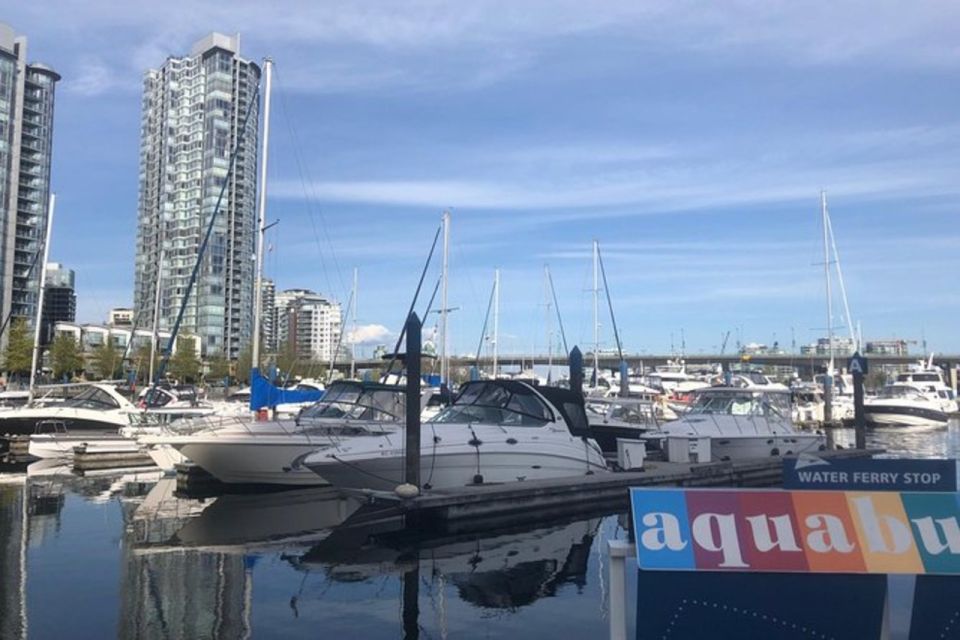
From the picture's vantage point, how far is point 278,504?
17188mm

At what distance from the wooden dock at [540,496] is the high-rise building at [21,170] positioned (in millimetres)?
95470

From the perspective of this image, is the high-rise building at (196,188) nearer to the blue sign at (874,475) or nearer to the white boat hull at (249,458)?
the white boat hull at (249,458)

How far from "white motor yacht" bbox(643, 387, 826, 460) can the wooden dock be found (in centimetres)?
296

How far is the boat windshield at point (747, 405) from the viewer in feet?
79.2

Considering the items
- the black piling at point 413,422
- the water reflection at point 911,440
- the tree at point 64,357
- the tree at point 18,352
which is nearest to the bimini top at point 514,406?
the black piling at point 413,422

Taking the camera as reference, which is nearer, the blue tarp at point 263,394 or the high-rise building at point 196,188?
the blue tarp at point 263,394

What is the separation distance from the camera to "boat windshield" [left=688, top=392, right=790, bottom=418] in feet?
79.2

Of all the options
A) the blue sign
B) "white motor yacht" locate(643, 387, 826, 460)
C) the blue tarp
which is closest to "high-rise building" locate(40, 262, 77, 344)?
the blue tarp

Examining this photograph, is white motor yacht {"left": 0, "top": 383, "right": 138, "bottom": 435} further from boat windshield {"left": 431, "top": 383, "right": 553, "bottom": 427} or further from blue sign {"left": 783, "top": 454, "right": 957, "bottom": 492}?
blue sign {"left": 783, "top": 454, "right": 957, "bottom": 492}

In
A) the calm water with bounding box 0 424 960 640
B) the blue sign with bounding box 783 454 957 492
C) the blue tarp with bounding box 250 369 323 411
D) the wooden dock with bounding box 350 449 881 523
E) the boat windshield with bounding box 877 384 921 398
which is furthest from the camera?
the boat windshield with bounding box 877 384 921 398

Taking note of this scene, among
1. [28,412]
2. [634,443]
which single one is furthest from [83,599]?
[28,412]

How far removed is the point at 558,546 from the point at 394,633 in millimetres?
5307

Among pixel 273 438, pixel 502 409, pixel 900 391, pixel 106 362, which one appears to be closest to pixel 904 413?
pixel 900 391

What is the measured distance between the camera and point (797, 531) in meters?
5.14
